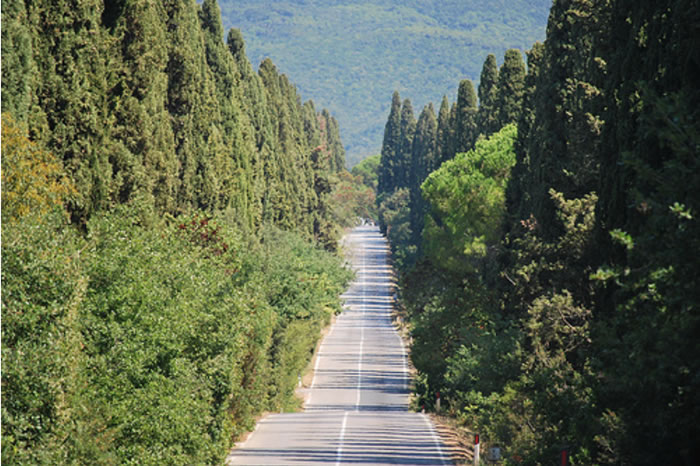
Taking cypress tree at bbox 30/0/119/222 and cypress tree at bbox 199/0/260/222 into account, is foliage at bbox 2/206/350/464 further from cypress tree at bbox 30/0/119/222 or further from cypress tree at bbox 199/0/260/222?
cypress tree at bbox 199/0/260/222

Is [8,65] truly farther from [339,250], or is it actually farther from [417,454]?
[339,250]

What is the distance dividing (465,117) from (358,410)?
2440 centimetres

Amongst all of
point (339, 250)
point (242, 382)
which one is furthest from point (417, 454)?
point (339, 250)

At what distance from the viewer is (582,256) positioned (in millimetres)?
23562

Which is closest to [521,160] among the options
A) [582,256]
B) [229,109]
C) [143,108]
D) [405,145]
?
[582,256]

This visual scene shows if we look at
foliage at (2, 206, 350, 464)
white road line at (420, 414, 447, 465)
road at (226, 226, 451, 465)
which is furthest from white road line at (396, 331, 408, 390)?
foliage at (2, 206, 350, 464)

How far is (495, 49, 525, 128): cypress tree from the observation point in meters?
47.8

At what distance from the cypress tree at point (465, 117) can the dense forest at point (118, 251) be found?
26904mm

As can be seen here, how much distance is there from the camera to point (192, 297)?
72.0 feet

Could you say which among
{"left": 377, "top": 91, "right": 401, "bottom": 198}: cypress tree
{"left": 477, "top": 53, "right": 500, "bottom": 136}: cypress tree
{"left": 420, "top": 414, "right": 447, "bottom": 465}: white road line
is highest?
{"left": 477, "top": 53, "right": 500, "bottom": 136}: cypress tree

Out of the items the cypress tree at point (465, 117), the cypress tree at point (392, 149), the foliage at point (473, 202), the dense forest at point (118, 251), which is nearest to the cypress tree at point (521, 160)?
the dense forest at point (118, 251)

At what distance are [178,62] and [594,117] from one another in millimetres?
15094

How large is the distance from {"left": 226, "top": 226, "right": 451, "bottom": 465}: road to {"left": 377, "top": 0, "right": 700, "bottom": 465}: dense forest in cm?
221

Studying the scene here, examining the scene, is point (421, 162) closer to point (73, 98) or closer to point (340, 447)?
point (340, 447)
